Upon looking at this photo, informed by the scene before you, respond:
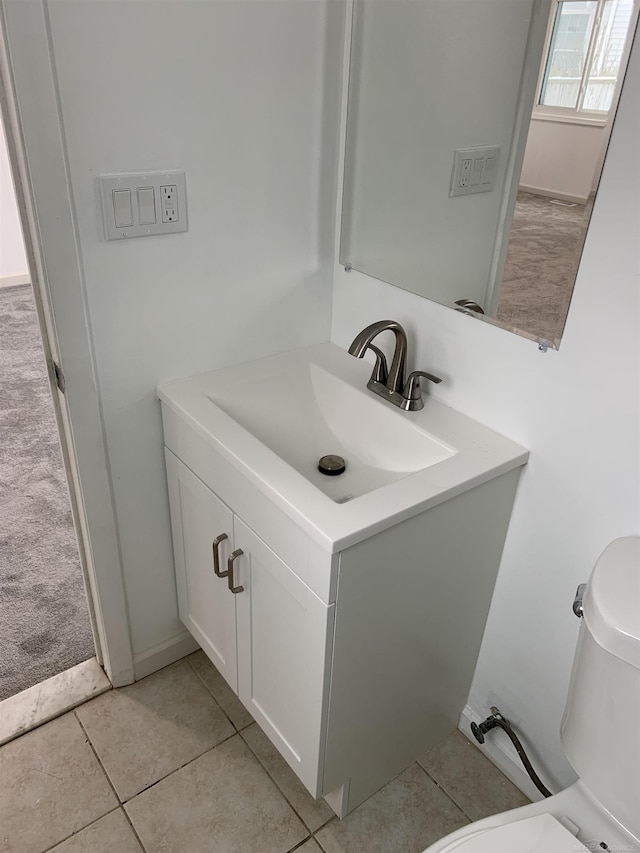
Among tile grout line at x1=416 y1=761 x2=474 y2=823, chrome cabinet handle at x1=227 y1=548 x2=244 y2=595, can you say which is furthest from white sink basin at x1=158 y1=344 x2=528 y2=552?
tile grout line at x1=416 y1=761 x2=474 y2=823

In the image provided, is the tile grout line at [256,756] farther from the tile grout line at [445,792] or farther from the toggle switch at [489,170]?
the toggle switch at [489,170]

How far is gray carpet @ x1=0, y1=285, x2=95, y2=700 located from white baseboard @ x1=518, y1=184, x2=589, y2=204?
5.23 ft

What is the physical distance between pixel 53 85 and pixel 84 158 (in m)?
0.12

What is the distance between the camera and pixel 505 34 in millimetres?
1168

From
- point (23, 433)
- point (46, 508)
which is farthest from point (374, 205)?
point (23, 433)

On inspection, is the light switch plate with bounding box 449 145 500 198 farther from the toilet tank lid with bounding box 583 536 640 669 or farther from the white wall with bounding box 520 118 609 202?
the toilet tank lid with bounding box 583 536 640 669

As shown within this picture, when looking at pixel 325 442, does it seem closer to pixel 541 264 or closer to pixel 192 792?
pixel 541 264

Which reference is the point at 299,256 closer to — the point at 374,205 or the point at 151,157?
the point at 374,205

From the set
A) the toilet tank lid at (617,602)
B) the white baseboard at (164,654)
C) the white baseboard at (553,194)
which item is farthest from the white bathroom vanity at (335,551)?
the white baseboard at (553,194)

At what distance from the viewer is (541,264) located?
1177 millimetres

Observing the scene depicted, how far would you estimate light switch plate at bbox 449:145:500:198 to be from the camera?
125 centimetres

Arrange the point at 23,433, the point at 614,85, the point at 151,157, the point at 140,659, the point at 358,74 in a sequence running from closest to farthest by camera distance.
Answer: the point at 614,85 < the point at 151,157 < the point at 358,74 < the point at 140,659 < the point at 23,433

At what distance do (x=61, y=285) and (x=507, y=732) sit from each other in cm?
135

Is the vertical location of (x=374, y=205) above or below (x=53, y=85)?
below
